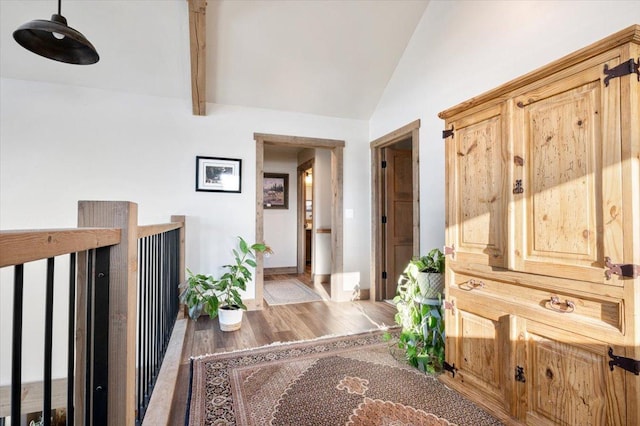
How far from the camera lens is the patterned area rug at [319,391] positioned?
175 cm

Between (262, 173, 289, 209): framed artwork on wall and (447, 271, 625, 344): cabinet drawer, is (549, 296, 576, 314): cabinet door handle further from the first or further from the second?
(262, 173, 289, 209): framed artwork on wall

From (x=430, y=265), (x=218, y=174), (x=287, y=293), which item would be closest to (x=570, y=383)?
(x=430, y=265)

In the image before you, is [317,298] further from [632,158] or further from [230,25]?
[632,158]

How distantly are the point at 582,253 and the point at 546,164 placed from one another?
43 centimetres

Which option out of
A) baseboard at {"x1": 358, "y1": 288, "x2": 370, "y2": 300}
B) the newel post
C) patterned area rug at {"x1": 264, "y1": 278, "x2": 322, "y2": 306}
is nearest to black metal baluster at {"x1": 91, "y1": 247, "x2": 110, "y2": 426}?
the newel post

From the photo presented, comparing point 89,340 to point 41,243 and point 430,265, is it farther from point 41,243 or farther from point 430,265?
point 430,265

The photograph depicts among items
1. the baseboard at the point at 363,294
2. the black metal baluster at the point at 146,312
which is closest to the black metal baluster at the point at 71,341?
the black metal baluster at the point at 146,312

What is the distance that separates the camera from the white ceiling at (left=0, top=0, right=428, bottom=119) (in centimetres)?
273

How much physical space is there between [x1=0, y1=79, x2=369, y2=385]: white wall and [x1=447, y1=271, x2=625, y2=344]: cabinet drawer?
8.43 feet

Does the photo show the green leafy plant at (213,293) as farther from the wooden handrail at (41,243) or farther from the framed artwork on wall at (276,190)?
the framed artwork on wall at (276,190)

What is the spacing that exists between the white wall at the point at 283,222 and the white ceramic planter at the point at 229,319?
3.10 meters

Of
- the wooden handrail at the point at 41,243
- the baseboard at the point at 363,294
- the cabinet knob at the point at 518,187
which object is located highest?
the cabinet knob at the point at 518,187

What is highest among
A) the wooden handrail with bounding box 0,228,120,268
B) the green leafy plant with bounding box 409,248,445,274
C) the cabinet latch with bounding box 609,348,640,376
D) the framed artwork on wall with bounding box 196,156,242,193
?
the framed artwork on wall with bounding box 196,156,242,193

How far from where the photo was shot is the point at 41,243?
602 mm
